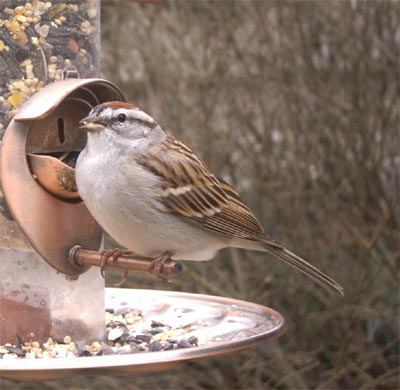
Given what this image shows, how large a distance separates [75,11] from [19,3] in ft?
0.70

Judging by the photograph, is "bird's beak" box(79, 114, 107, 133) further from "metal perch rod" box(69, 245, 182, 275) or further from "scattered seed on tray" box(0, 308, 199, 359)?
"scattered seed on tray" box(0, 308, 199, 359)

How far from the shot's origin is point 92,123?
318 cm

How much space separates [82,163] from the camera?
3.25 m

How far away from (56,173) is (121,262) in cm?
41

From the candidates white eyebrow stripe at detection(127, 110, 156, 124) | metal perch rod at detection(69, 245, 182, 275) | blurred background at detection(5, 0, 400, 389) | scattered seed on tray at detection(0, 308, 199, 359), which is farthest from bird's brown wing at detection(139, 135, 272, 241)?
blurred background at detection(5, 0, 400, 389)

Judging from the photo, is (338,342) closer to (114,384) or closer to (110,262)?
(114,384)

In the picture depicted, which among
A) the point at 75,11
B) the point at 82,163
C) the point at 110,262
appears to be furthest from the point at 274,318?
the point at 75,11

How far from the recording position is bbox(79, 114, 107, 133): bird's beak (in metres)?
3.16

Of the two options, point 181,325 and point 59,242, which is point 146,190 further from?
point 181,325

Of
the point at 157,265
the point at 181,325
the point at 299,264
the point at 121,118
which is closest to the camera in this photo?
the point at 157,265

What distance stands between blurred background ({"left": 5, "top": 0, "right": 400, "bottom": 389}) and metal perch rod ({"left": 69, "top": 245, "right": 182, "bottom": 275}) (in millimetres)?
3020

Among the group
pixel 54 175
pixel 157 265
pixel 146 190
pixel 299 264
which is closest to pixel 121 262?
pixel 157 265

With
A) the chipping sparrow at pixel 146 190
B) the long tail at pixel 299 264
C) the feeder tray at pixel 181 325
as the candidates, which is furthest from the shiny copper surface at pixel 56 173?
the long tail at pixel 299 264

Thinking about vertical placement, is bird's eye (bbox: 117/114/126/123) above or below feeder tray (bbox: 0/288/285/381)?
above
